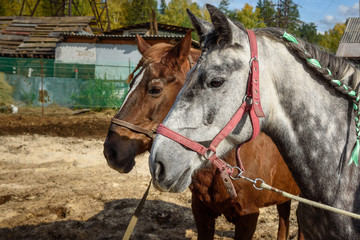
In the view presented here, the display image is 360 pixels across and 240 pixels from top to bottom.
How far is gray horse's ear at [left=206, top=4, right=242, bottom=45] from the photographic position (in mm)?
1626

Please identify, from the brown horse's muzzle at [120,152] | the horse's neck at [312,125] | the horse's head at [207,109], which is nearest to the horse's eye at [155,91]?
the brown horse's muzzle at [120,152]

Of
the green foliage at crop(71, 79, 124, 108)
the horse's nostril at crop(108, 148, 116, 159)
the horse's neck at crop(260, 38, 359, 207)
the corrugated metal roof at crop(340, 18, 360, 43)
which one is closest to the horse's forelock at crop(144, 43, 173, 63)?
the horse's nostril at crop(108, 148, 116, 159)

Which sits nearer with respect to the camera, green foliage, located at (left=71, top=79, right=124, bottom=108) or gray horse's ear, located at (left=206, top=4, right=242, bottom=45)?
gray horse's ear, located at (left=206, top=4, right=242, bottom=45)

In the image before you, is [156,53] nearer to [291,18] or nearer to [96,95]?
[291,18]

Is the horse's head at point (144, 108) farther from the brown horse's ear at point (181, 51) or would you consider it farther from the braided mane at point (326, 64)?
the braided mane at point (326, 64)

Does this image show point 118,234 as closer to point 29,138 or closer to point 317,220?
point 317,220

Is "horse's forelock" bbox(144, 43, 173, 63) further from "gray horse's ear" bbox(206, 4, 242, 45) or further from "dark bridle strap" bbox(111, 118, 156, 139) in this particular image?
"gray horse's ear" bbox(206, 4, 242, 45)

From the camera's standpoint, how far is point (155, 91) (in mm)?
2885

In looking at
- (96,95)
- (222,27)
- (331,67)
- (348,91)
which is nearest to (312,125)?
(348,91)

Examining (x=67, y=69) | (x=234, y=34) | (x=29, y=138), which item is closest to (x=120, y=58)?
(x=67, y=69)

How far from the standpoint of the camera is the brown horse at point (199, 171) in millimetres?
2719

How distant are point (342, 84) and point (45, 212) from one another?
14.8 feet

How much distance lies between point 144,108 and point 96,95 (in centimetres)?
1284

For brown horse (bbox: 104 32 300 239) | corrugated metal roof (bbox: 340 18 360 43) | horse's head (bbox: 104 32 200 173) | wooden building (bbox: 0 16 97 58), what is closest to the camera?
brown horse (bbox: 104 32 300 239)
